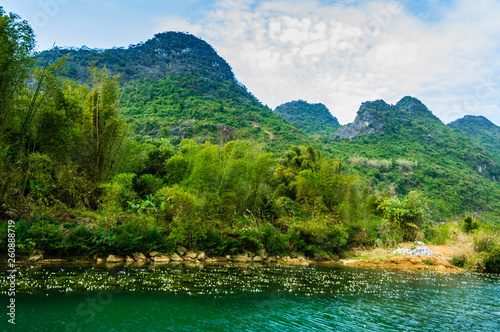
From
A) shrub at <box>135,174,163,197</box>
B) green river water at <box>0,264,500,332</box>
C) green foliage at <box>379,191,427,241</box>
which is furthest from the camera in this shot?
green foliage at <box>379,191,427,241</box>

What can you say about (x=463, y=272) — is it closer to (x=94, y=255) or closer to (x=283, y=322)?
(x=283, y=322)

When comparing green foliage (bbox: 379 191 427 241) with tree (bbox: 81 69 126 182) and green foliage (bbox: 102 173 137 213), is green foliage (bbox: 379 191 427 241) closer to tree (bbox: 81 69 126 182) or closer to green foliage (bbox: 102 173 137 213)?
green foliage (bbox: 102 173 137 213)

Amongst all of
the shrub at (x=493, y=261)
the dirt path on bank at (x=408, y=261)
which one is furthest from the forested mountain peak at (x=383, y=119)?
the shrub at (x=493, y=261)

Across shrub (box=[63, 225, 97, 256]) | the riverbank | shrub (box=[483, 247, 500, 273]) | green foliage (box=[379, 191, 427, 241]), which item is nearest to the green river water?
shrub (box=[63, 225, 97, 256])

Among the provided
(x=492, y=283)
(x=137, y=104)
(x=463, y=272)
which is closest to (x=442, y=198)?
(x=463, y=272)

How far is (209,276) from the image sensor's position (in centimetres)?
1112

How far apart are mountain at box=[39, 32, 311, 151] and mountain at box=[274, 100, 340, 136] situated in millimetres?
35996

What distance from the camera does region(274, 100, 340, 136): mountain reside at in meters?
110

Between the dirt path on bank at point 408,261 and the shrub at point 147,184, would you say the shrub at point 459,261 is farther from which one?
the shrub at point 147,184

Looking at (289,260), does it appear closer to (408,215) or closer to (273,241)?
(273,241)

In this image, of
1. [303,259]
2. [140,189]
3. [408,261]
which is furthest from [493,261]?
[140,189]

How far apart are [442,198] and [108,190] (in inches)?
2126

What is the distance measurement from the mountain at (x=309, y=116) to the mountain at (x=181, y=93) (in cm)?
3600

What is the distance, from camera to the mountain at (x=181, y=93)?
4806cm
